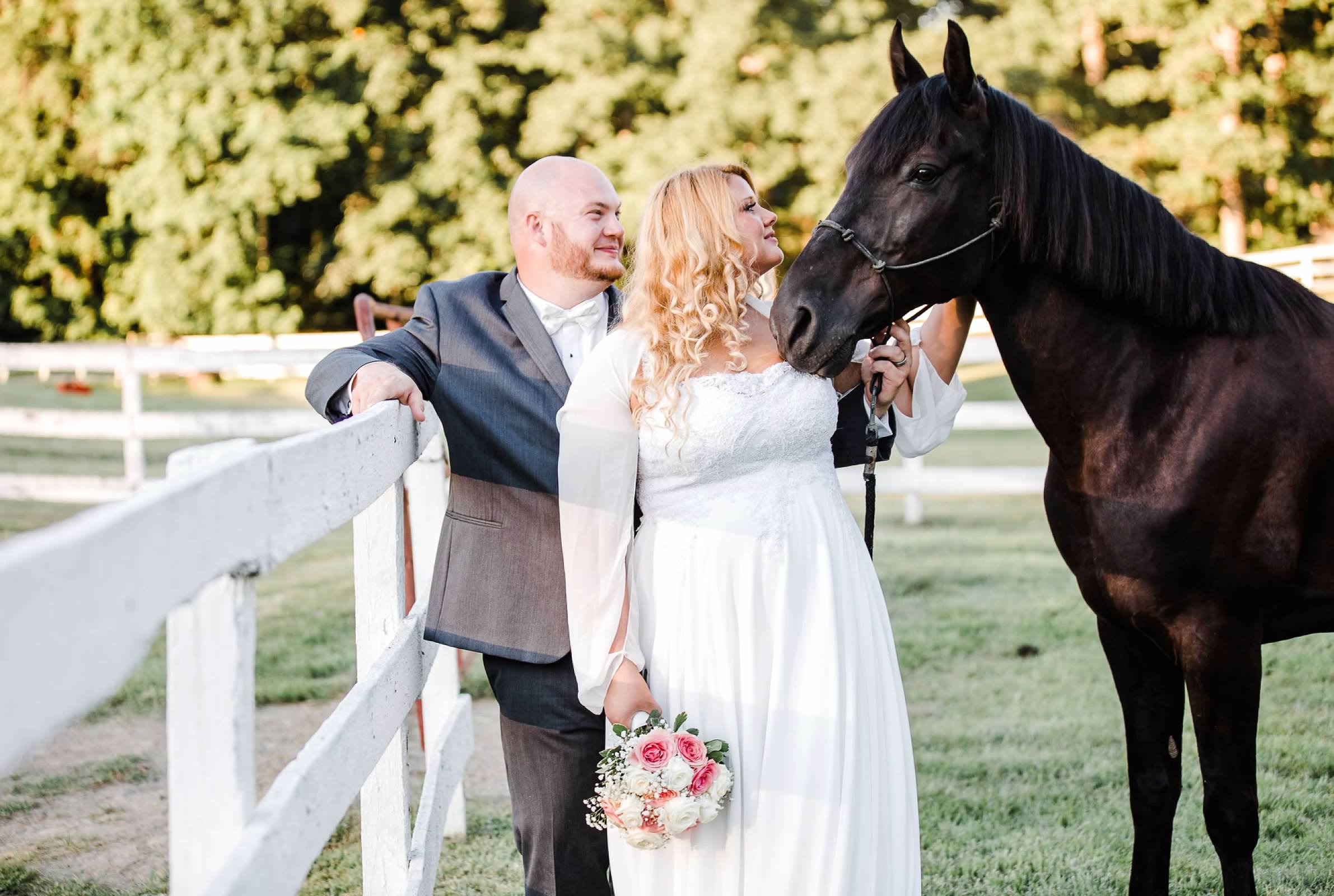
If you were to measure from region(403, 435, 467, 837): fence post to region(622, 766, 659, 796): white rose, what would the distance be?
5.49ft

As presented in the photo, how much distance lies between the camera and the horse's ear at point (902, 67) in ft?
8.72

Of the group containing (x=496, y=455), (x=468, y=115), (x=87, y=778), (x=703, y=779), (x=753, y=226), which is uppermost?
(x=468, y=115)

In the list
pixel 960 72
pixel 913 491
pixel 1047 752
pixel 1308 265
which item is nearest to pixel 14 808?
pixel 1047 752

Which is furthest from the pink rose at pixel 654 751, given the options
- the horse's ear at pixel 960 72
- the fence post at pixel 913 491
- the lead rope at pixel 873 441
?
the fence post at pixel 913 491

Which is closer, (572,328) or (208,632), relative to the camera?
(208,632)

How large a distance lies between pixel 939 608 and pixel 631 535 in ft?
16.1

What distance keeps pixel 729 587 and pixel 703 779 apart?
0.37 metres

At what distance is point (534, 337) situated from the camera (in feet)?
8.59

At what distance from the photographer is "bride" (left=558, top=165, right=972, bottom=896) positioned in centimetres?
215

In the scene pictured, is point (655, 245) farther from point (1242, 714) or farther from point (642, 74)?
point (642, 74)

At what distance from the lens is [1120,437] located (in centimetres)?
268

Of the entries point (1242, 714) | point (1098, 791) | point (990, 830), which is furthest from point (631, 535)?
point (1098, 791)

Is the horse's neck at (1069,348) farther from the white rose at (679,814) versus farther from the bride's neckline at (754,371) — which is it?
the white rose at (679,814)

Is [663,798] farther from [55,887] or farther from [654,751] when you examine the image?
[55,887]
